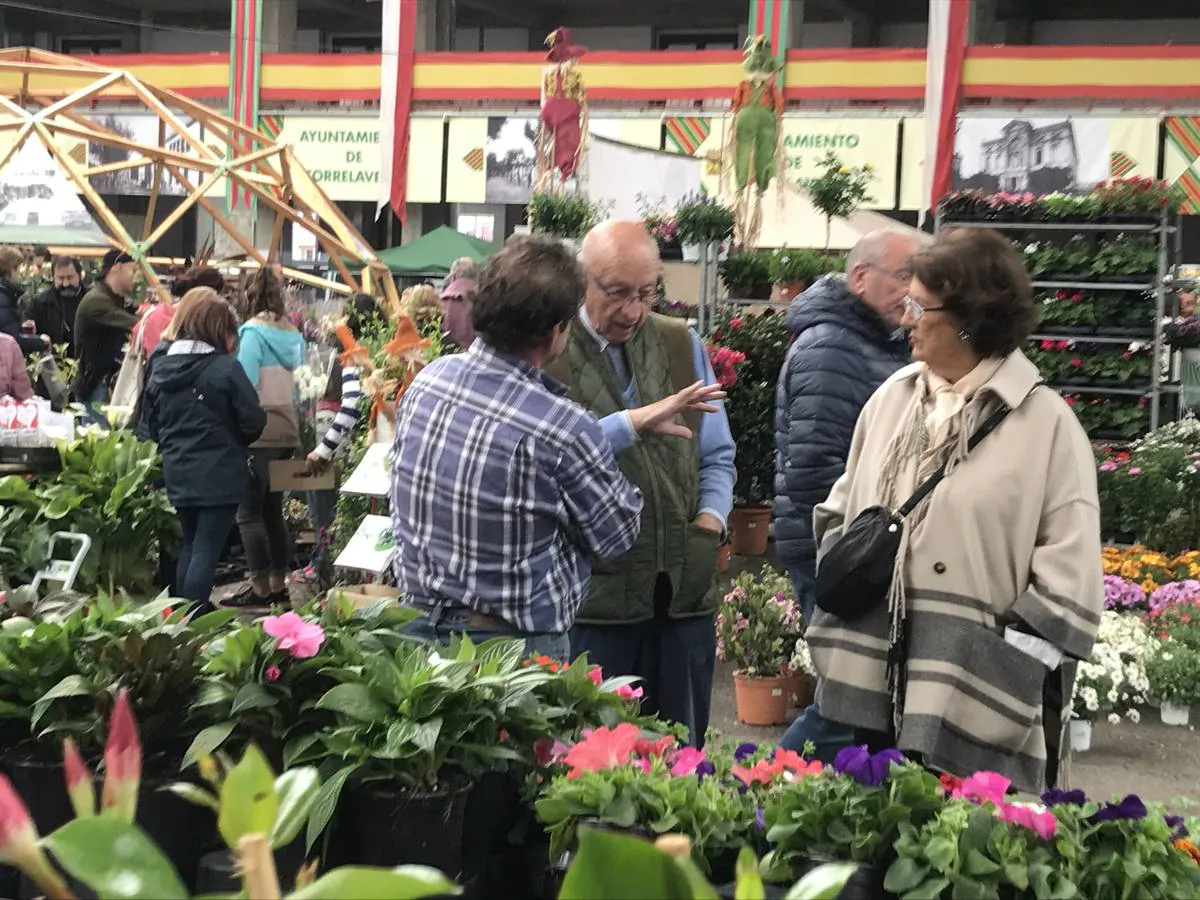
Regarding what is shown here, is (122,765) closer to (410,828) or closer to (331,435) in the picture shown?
(410,828)

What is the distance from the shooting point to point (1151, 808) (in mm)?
2033

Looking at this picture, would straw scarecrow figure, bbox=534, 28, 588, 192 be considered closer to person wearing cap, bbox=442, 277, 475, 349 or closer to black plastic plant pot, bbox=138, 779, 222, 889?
person wearing cap, bbox=442, 277, 475, 349

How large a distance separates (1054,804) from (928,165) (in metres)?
17.9

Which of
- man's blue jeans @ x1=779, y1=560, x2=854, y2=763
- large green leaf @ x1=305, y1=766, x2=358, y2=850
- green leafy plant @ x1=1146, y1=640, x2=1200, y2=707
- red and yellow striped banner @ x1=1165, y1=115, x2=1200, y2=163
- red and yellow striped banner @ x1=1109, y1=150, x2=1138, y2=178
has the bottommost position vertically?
green leafy plant @ x1=1146, y1=640, x2=1200, y2=707

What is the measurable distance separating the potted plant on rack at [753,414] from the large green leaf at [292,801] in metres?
8.53

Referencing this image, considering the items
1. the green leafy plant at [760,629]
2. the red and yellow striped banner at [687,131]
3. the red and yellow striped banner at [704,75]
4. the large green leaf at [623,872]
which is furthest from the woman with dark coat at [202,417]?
the red and yellow striped banner at [687,131]

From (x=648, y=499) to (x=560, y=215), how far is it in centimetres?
605

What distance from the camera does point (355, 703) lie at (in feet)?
7.09

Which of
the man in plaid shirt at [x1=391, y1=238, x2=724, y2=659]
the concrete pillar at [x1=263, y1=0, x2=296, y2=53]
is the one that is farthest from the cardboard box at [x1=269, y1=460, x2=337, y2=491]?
the concrete pillar at [x1=263, y1=0, x2=296, y2=53]

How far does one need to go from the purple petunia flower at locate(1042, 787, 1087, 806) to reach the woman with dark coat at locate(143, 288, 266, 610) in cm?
534

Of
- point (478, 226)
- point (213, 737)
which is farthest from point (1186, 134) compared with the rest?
point (213, 737)

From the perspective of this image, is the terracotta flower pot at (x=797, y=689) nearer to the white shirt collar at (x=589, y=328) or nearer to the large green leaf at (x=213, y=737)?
the white shirt collar at (x=589, y=328)

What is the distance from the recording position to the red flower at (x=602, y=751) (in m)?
2.04

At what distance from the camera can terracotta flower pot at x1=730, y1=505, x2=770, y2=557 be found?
9320 millimetres
